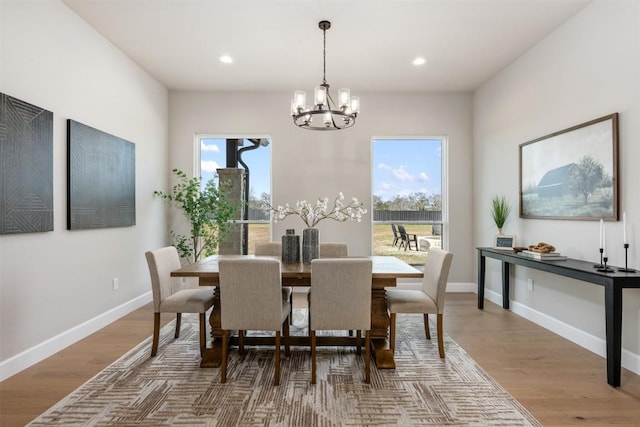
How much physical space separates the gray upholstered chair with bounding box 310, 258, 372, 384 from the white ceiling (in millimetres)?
2169

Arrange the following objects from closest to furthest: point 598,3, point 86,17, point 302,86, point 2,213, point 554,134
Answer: point 2,213
point 598,3
point 86,17
point 554,134
point 302,86

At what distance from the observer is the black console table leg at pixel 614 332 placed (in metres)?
2.36

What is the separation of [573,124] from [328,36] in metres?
2.39

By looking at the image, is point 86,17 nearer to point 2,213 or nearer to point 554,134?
point 2,213

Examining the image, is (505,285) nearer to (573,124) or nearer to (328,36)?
(573,124)

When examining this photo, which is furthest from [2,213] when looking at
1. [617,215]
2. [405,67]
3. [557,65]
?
[557,65]

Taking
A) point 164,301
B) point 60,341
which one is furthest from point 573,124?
point 60,341

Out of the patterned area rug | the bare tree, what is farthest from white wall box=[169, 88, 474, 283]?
the patterned area rug

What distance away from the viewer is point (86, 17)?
329 centimetres

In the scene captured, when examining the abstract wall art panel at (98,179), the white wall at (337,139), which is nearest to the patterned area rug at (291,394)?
the abstract wall art panel at (98,179)

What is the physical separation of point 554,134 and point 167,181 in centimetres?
471

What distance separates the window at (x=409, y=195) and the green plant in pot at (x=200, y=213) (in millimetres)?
2127

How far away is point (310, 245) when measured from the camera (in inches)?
124

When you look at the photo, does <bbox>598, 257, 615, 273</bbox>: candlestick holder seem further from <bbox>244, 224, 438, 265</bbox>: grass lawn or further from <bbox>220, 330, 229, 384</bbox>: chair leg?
<bbox>244, 224, 438, 265</bbox>: grass lawn
